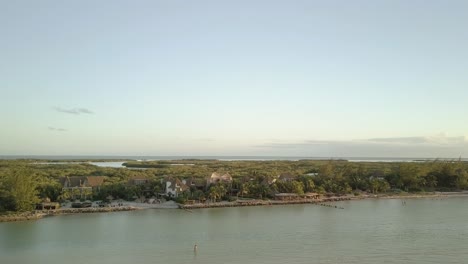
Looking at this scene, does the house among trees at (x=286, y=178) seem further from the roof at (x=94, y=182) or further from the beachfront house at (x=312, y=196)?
the roof at (x=94, y=182)

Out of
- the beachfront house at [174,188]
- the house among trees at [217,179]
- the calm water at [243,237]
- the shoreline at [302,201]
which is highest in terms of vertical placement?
the house among trees at [217,179]

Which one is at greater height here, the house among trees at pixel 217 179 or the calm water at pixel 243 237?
the house among trees at pixel 217 179

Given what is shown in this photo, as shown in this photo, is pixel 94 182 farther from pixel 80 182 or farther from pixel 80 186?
pixel 80 186

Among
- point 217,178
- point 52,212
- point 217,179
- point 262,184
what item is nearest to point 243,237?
point 52,212

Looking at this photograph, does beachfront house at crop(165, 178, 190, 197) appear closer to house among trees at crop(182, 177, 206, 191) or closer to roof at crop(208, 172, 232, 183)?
house among trees at crop(182, 177, 206, 191)

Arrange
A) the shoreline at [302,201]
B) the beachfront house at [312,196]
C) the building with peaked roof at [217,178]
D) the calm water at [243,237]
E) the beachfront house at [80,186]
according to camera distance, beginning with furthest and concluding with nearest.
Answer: the beachfront house at [312,196]
the building with peaked roof at [217,178]
the beachfront house at [80,186]
the shoreline at [302,201]
the calm water at [243,237]

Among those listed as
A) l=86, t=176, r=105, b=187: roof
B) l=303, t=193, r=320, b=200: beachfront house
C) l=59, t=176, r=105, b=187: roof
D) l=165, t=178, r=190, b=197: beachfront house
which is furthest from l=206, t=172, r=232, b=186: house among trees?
l=59, t=176, r=105, b=187: roof

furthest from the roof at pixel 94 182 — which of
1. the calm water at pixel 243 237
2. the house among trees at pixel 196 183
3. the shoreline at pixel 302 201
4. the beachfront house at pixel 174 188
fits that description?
the shoreline at pixel 302 201
